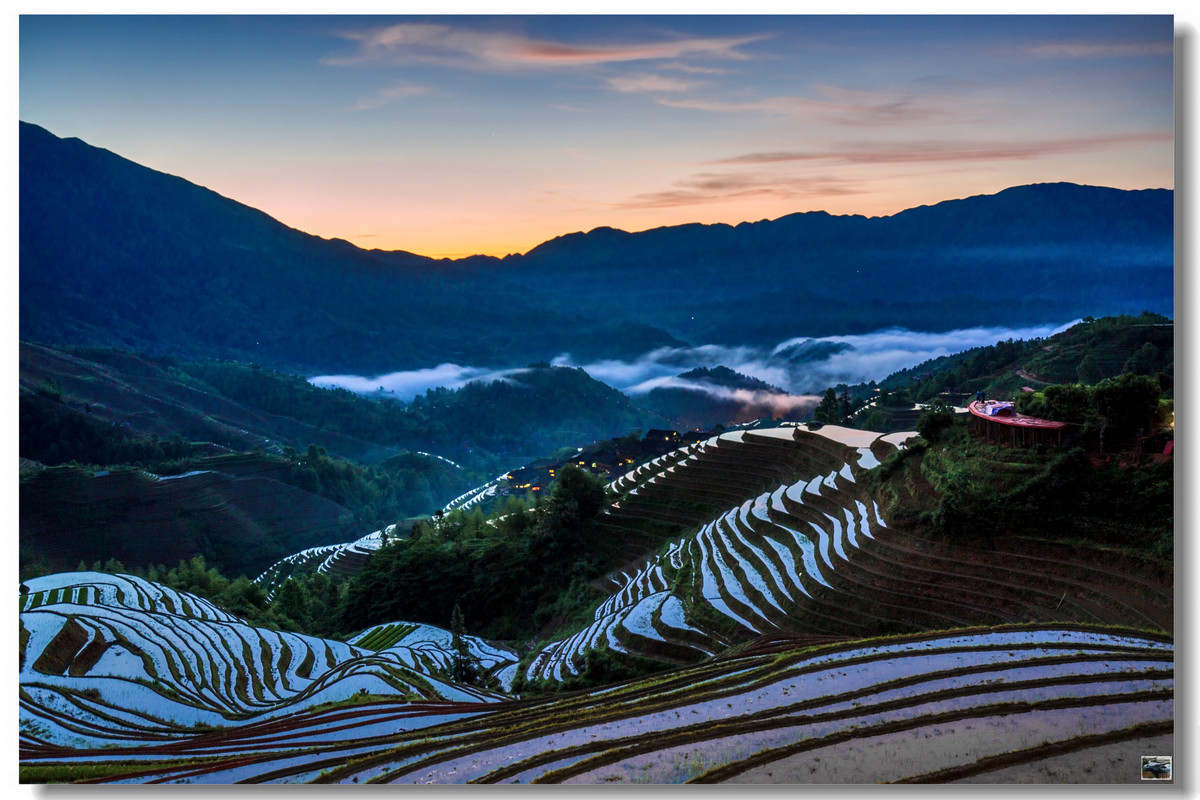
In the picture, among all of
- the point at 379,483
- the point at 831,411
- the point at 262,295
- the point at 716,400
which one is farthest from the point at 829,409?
the point at 262,295

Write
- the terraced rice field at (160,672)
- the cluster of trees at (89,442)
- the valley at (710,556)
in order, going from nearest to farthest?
the valley at (710,556) < the terraced rice field at (160,672) < the cluster of trees at (89,442)

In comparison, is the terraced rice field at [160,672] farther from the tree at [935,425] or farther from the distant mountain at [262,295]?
the tree at [935,425]

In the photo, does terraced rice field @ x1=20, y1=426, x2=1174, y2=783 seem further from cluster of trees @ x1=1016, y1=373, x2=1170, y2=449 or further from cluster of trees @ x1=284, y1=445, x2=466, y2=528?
cluster of trees @ x1=284, y1=445, x2=466, y2=528

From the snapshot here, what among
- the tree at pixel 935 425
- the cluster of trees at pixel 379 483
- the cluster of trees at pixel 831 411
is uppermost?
the cluster of trees at pixel 831 411

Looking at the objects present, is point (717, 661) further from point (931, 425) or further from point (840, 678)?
point (931, 425)

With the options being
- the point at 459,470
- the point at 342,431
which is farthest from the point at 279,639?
the point at 342,431

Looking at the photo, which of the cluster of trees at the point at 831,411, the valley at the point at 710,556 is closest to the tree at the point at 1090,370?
the valley at the point at 710,556

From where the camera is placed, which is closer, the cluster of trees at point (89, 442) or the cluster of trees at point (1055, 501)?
the cluster of trees at point (1055, 501)

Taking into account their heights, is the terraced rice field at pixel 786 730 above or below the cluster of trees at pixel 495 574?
above

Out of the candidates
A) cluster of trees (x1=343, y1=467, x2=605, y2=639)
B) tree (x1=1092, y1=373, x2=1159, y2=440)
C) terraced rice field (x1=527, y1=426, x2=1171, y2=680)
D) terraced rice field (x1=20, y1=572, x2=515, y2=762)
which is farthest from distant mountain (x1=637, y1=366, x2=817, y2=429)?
terraced rice field (x1=20, y1=572, x2=515, y2=762)
